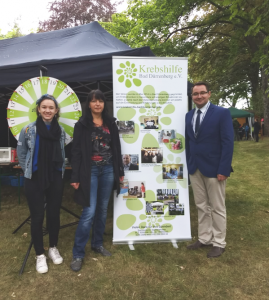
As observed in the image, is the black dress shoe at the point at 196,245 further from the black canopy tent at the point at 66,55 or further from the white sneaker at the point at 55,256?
the black canopy tent at the point at 66,55

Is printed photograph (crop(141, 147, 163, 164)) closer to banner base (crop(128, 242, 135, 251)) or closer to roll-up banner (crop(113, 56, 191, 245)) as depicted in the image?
roll-up banner (crop(113, 56, 191, 245))

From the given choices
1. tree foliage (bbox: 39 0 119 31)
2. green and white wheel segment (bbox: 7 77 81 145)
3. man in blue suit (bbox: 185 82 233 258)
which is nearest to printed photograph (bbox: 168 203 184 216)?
man in blue suit (bbox: 185 82 233 258)

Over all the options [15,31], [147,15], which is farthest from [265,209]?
[15,31]

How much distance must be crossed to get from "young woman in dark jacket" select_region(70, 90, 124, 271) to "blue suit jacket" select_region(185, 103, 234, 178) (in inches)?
30.7

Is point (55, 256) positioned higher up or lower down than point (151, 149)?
lower down

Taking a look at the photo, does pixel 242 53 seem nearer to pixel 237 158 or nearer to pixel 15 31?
pixel 237 158

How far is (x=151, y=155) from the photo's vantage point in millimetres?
2611

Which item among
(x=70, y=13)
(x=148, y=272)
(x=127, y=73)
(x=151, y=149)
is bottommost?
(x=148, y=272)

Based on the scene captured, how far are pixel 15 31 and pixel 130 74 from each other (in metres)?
25.4

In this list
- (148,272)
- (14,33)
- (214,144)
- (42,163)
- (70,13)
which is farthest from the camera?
(14,33)

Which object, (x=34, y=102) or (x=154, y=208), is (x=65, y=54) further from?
(x=154, y=208)

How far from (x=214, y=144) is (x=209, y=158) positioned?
142 mm

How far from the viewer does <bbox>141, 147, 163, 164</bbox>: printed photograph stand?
8.55 feet

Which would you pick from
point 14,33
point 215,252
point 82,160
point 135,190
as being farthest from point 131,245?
point 14,33
